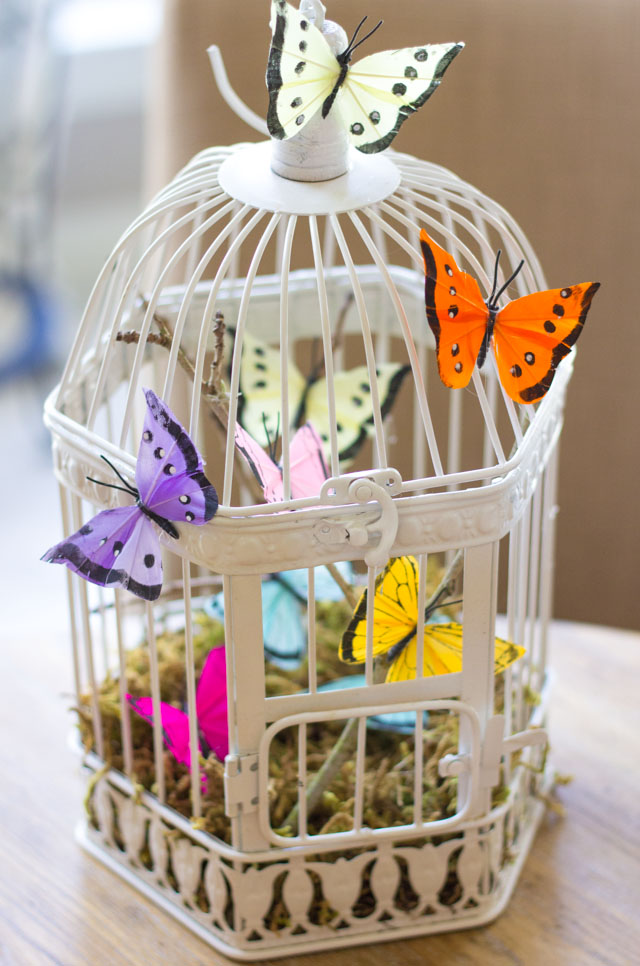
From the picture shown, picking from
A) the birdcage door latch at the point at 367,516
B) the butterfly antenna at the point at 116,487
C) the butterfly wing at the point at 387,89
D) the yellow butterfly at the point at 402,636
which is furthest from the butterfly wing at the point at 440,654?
the butterfly wing at the point at 387,89

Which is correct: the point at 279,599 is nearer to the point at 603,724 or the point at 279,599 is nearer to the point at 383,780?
the point at 383,780

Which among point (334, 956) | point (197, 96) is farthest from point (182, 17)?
point (334, 956)

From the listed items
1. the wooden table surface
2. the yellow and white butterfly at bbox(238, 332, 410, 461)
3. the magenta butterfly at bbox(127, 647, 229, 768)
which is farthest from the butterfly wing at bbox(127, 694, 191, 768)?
the yellow and white butterfly at bbox(238, 332, 410, 461)

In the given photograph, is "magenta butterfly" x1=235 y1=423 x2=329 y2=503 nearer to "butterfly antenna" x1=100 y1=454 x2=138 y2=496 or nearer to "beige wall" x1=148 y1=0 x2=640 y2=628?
"butterfly antenna" x1=100 y1=454 x2=138 y2=496

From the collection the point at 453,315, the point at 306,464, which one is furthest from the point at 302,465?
the point at 453,315

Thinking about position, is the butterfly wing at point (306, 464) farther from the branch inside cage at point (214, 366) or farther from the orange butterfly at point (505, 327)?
the orange butterfly at point (505, 327)
